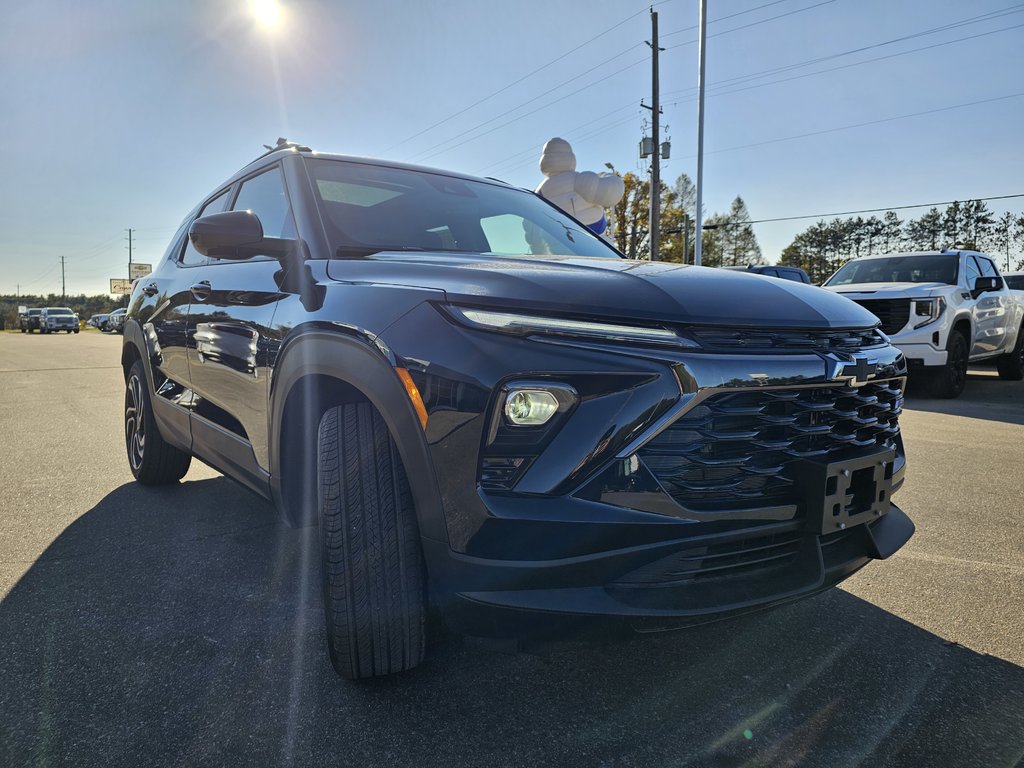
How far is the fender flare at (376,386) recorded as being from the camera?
1593 millimetres

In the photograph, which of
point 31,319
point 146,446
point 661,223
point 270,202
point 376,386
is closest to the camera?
point 376,386

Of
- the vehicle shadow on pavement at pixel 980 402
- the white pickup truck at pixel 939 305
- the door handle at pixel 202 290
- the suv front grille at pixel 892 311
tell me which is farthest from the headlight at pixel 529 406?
the white pickup truck at pixel 939 305

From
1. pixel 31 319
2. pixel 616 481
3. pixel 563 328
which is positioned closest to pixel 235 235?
pixel 563 328

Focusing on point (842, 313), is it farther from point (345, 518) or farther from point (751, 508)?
point (345, 518)

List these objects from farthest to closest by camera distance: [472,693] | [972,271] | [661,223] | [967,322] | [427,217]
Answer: [661,223]
[972,271]
[967,322]
[427,217]
[472,693]

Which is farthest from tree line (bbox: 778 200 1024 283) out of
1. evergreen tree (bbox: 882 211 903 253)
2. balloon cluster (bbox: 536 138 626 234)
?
balloon cluster (bbox: 536 138 626 234)

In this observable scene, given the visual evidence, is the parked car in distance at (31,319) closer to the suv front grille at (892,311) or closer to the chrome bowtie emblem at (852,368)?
the suv front grille at (892,311)

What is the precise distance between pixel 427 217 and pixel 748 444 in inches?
62.7

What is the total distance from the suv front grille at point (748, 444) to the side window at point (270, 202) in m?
1.60

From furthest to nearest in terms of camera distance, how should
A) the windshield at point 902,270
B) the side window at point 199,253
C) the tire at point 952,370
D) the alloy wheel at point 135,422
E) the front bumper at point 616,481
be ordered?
the windshield at point 902,270, the tire at point 952,370, the alloy wheel at point 135,422, the side window at point 199,253, the front bumper at point 616,481

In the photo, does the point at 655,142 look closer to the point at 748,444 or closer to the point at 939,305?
the point at 939,305

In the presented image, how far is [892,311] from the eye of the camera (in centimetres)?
782

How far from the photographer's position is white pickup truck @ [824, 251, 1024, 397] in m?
7.62

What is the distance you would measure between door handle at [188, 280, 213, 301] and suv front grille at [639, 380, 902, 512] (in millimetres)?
2202
